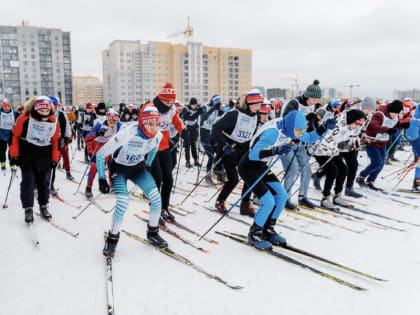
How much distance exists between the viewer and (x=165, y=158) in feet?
15.5

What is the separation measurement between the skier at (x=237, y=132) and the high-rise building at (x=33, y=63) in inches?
2838

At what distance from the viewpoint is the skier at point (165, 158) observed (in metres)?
4.64

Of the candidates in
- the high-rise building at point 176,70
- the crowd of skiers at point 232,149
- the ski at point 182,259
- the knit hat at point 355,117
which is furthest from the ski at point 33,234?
the high-rise building at point 176,70

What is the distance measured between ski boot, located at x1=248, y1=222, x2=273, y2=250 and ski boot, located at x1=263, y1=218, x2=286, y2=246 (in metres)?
0.08

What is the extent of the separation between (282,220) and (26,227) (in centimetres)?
393

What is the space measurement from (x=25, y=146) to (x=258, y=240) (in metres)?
3.63

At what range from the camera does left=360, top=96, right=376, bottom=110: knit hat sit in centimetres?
642

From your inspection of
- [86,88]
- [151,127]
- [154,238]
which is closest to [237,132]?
[151,127]

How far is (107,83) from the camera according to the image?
301 ft

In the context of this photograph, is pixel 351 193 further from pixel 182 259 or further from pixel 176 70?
pixel 176 70

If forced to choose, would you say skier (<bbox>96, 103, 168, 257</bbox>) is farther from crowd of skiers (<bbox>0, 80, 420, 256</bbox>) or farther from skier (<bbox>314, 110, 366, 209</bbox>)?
skier (<bbox>314, 110, 366, 209</bbox>)

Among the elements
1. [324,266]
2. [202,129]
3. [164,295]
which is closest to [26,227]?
[164,295]

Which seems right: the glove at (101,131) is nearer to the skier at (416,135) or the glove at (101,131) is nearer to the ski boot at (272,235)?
the ski boot at (272,235)

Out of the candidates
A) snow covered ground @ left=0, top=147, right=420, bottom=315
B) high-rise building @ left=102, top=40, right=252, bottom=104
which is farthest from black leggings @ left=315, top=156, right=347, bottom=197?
high-rise building @ left=102, top=40, right=252, bottom=104
